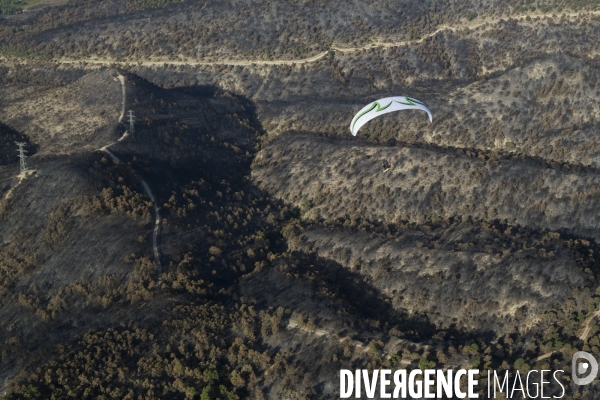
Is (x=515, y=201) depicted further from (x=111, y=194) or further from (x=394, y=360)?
(x=111, y=194)

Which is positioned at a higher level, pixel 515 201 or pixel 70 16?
pixel 70 16

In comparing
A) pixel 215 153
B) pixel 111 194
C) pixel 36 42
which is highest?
pixel 36 42

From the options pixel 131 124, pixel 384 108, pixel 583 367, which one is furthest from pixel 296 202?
pixel 583 367

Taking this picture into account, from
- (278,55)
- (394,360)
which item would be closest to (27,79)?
(278,55)

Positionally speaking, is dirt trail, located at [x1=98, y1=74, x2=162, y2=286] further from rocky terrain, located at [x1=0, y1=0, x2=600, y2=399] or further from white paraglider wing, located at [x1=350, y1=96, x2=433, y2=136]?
white paraglider wing, located at [x1=350, y1=96, x2=433, y2=136]

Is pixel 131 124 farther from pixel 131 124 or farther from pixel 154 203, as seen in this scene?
pixel 154 203

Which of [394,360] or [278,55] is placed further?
[278,55]

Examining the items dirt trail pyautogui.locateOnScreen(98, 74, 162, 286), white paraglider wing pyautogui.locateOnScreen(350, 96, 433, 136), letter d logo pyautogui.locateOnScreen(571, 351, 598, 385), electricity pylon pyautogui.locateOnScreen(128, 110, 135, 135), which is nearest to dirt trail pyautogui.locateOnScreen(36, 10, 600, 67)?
dirt trail pyautogui.locateOnScreen(98, 74, 162, 286)
